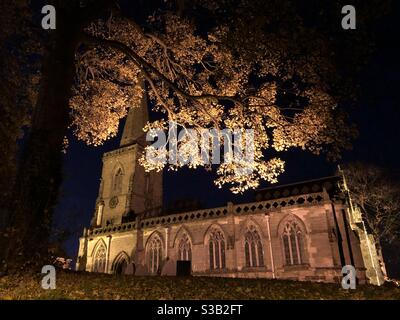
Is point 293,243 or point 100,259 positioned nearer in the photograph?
point 293,243

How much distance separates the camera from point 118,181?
44.6 meters

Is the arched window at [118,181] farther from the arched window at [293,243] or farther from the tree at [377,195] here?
the tree at [377,195]

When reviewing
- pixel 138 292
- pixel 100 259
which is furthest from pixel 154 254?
pixel 138 292

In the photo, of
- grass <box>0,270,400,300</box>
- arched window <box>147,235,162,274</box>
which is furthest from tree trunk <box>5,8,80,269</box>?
arched window <box>147,235,162,274</box>

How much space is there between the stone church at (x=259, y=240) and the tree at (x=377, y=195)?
7.15 ft

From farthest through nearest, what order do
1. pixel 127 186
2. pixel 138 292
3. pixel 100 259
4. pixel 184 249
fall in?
pixel 127 186 < pixel 100 259 < pixel 184 249 < pixel 138 292

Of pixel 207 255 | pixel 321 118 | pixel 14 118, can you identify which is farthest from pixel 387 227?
pixel 14 118

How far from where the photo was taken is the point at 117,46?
10750mm

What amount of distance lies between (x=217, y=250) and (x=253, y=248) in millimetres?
3447

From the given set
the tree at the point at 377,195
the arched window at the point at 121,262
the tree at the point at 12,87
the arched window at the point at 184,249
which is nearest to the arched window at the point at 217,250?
the arched window at the point at 184,249

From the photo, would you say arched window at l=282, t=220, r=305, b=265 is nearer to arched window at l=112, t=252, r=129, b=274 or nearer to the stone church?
the stone church

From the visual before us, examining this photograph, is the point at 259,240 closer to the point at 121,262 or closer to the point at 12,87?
the point at 121,262

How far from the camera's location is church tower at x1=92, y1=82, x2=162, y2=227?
138ft

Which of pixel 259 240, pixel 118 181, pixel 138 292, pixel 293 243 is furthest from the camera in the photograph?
pixel 118 181
